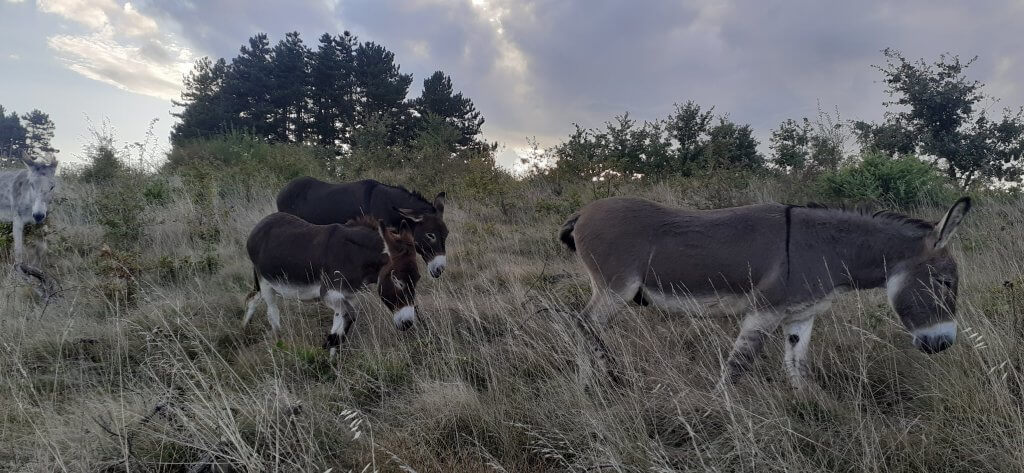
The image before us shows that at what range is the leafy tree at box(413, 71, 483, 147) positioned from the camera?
37469 mm

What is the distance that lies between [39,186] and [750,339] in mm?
10741

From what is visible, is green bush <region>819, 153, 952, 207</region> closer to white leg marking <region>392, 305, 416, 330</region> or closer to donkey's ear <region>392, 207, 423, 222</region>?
donkey's ear <region>392, 207, 423, 222</region>

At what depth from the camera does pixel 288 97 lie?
36.4 meters

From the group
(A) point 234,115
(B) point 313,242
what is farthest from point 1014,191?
(A) point 234,115

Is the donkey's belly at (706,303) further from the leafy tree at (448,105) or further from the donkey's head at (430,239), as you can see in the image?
the leafy tree at (448,105)

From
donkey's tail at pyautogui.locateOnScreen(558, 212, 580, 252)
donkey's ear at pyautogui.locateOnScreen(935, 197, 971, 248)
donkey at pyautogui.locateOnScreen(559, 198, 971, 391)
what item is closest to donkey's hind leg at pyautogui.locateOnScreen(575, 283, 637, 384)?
donkey at pyautogui.locateOnScreen(559, 198, 971, 391)

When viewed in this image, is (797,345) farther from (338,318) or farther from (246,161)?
(246,161)

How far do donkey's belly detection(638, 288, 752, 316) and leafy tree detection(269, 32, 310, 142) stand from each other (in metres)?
37.5

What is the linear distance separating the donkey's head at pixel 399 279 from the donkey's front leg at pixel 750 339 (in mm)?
2659

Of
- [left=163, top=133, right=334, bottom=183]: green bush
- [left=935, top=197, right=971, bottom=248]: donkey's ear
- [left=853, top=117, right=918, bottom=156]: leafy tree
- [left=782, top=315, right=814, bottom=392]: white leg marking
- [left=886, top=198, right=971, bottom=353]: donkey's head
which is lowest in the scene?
[left=782, top=315, right=814, bottom=392]: white leg marking

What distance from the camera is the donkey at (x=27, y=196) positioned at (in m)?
8.09

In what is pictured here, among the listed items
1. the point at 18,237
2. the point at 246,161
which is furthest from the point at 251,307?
the point at 246,161

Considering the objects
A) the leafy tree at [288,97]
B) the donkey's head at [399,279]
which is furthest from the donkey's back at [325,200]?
the leafy tree at [288,97]

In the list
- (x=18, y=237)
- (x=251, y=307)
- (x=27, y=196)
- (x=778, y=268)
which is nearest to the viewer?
(x=778, y=268)
